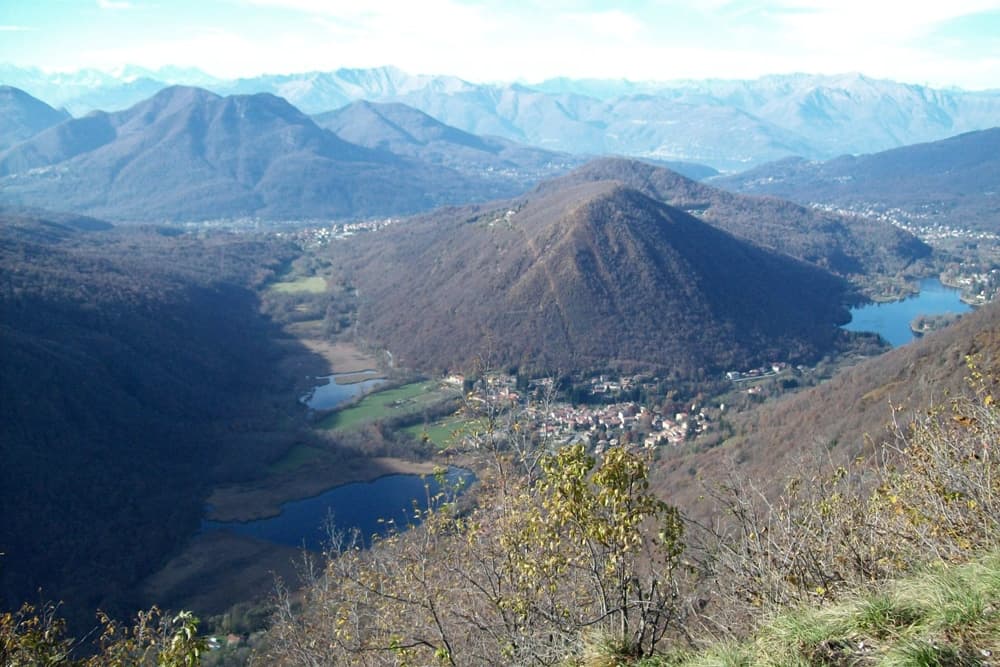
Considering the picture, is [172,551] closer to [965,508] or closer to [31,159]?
[965,508]

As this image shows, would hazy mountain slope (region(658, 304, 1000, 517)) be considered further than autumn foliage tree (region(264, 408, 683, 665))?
Yes

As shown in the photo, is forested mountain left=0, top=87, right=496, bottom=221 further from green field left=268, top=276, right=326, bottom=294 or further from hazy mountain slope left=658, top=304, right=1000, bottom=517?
hazy mountain slope left=658, top=304, right=1000, bottom=517

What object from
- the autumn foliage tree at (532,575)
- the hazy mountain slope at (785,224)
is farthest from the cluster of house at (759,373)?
the autumn foliage tree at (532,575)

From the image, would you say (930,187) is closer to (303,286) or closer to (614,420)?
(303,286)

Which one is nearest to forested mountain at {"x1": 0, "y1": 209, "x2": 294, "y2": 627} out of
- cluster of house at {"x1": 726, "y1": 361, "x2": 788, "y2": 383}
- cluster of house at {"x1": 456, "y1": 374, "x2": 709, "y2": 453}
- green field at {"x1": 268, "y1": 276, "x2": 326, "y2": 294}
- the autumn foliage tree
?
cluster of house at {"x1": 456, "y1": 374, "x2": 709, "y2": 453}

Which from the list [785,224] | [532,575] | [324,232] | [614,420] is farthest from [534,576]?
[324,232]
